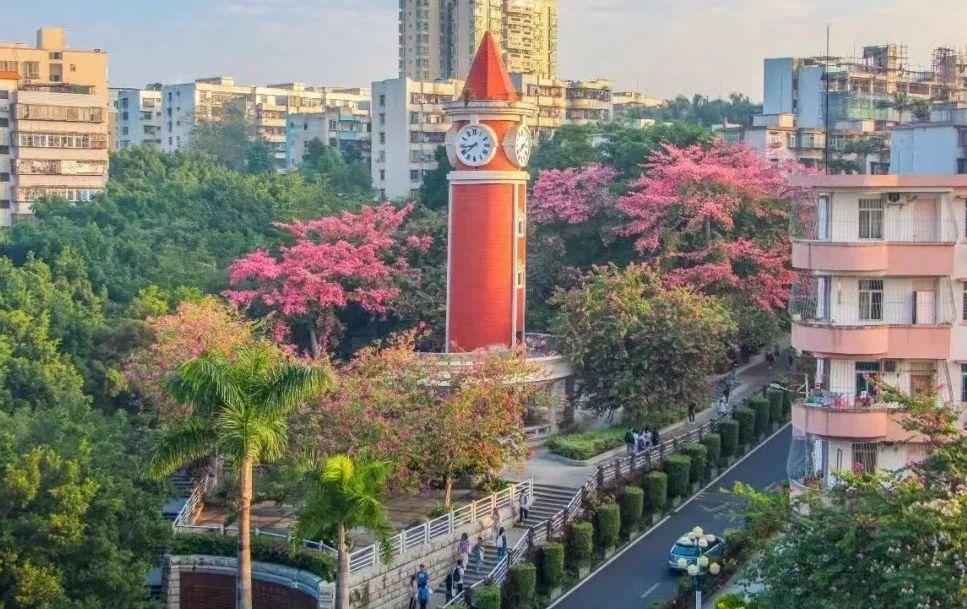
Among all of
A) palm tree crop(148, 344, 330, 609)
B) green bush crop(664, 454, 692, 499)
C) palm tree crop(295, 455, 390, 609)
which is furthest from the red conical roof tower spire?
palm tree crop(148, 344, 330, 609)

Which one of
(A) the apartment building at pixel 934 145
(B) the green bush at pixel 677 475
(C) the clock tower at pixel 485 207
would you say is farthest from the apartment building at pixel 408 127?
(A) the apartment building at pixel 934 145

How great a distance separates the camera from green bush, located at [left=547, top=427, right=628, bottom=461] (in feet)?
132

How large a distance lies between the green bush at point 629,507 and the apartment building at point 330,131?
63.7 metres

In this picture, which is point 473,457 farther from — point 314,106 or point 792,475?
point 314,106

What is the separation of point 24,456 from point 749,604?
1478 cm

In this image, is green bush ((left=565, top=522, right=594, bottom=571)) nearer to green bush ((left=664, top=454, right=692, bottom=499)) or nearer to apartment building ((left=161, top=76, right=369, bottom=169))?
green bush ((left=664, top=454, right=692, bottom=499))

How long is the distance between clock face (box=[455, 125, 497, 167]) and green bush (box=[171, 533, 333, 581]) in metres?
14.4

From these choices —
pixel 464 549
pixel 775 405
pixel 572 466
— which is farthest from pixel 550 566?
pixel 775 405

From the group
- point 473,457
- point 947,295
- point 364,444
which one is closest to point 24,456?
point 364,444

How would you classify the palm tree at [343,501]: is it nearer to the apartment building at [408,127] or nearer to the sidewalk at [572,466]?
the sidewalk at [572,466]

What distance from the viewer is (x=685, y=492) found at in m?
38.9

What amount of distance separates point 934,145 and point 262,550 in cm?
1680

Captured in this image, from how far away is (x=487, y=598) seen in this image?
30875 mm

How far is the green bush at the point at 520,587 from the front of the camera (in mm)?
32469
